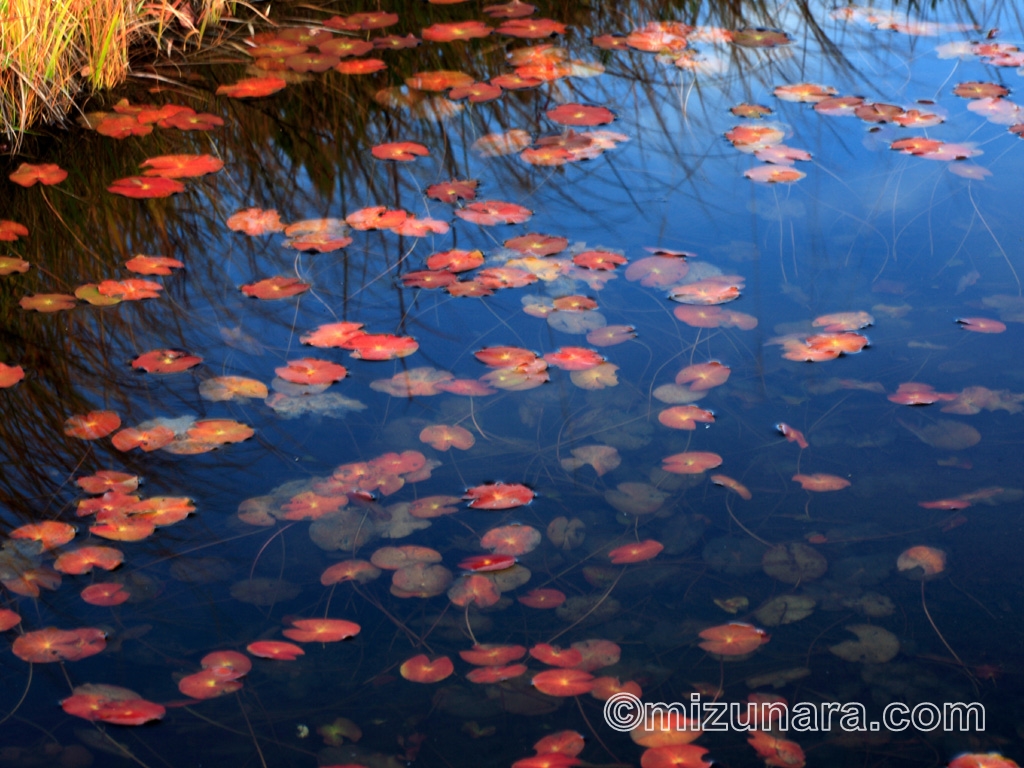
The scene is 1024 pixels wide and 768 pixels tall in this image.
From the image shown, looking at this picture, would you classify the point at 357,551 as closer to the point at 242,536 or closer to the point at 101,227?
the point at 242,536

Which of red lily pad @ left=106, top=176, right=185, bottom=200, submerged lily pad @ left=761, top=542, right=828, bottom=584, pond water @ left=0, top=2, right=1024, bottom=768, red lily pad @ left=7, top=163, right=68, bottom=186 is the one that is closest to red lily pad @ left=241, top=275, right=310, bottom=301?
pond water @ left=0, top=2, right=1024, bottom=768

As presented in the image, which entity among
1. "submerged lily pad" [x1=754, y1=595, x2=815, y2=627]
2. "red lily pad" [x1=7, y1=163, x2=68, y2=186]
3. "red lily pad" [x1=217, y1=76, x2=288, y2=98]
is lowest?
"submerged lily pad" [x1=754, y1=595, x2=815, y2=627]

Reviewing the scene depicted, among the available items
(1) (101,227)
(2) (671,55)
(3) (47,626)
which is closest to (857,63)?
(2) (671,55)

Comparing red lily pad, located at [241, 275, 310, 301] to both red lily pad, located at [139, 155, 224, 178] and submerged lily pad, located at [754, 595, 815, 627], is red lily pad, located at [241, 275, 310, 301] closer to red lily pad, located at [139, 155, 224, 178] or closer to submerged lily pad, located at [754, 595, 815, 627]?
red lily pad, located at [139, 155, 224, 178]

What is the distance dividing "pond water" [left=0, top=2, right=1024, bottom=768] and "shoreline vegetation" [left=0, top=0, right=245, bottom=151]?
0.44 feet

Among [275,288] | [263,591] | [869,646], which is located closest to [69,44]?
[275,288]

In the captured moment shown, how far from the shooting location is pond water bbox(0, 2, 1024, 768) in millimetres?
1482

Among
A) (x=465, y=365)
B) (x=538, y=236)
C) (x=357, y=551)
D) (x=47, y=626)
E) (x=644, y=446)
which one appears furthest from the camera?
(x=538, y=236)

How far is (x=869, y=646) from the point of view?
1.52 metres

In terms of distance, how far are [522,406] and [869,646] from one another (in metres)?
0.82

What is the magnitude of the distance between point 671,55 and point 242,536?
2.54m

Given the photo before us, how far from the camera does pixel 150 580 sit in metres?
1.67

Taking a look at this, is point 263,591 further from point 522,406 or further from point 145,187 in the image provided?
point 145,187

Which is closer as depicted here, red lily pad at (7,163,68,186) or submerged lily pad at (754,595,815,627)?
submerged lily pad at (754,595,815,627)
